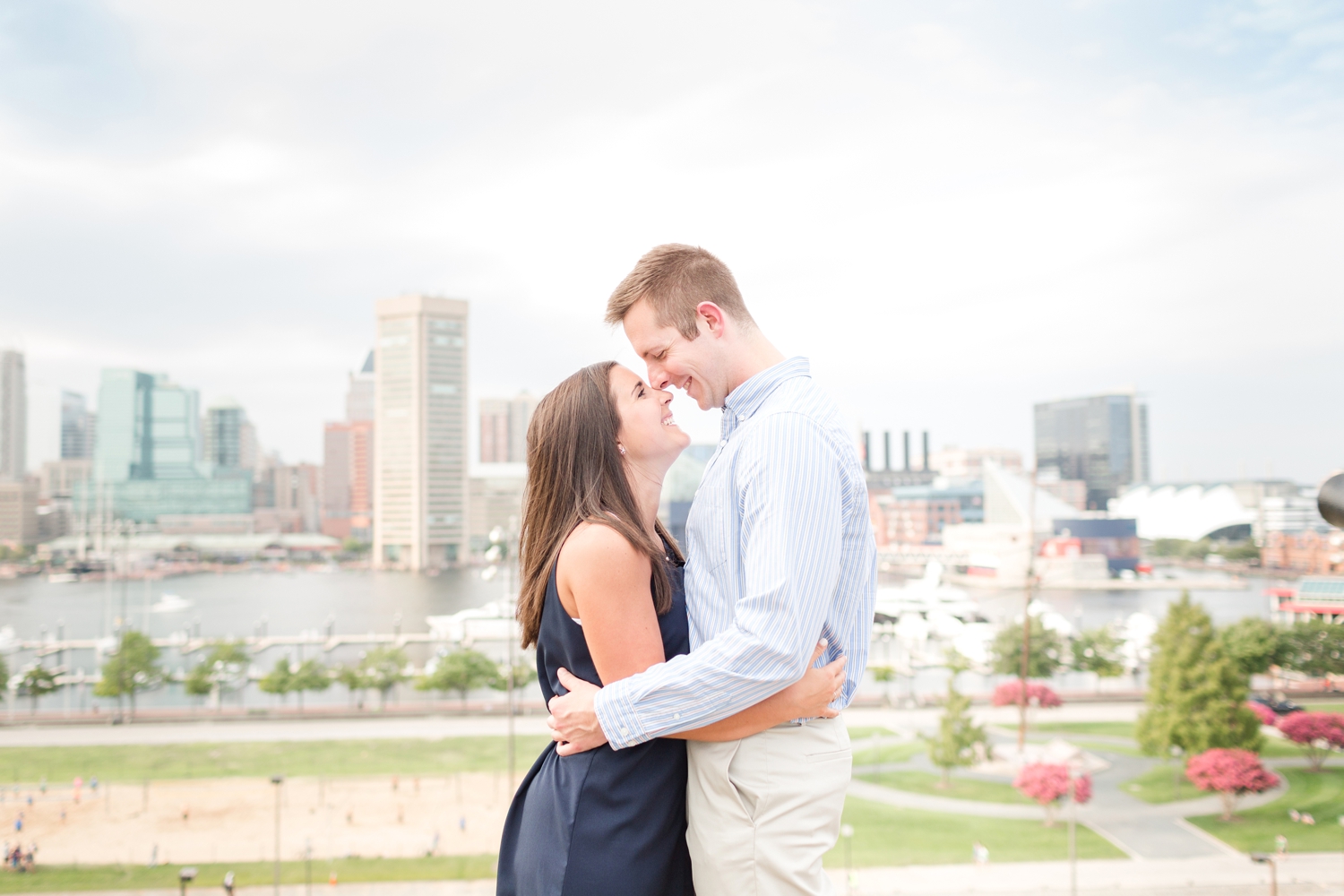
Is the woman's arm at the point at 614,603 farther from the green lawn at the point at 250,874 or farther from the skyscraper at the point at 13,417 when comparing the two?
the skyscraper at the point at 13,417

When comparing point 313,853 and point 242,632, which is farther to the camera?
point 242,632

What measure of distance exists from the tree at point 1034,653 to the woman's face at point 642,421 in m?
13.6

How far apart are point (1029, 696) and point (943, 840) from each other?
4.32 metres

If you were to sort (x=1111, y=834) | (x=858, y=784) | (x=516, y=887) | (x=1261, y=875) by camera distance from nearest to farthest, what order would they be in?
(x=516, y=887) → (x=1261, y=875) → (x=1111, y=834) → (x=858, y=784)

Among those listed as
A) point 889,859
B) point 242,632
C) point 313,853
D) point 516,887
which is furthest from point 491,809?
point 242,632

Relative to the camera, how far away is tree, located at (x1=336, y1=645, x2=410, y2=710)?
1317 centimetres

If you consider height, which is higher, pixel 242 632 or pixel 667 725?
pixel 667 725

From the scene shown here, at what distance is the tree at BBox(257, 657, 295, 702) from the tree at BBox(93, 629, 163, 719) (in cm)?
229

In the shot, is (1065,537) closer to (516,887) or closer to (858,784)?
(858,784)

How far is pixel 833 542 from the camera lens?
90 cm

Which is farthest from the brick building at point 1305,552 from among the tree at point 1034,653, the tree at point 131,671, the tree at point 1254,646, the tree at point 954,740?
the tree at point 131,671

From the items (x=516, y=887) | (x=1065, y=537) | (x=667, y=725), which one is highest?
(x=667, y=725)

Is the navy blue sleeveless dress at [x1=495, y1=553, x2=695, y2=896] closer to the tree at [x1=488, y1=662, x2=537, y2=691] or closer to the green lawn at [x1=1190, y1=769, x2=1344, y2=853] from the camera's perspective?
the green lawn at [x1=1190, y1=769, x2=1344, y2=853]

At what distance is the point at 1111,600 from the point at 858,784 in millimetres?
14365
